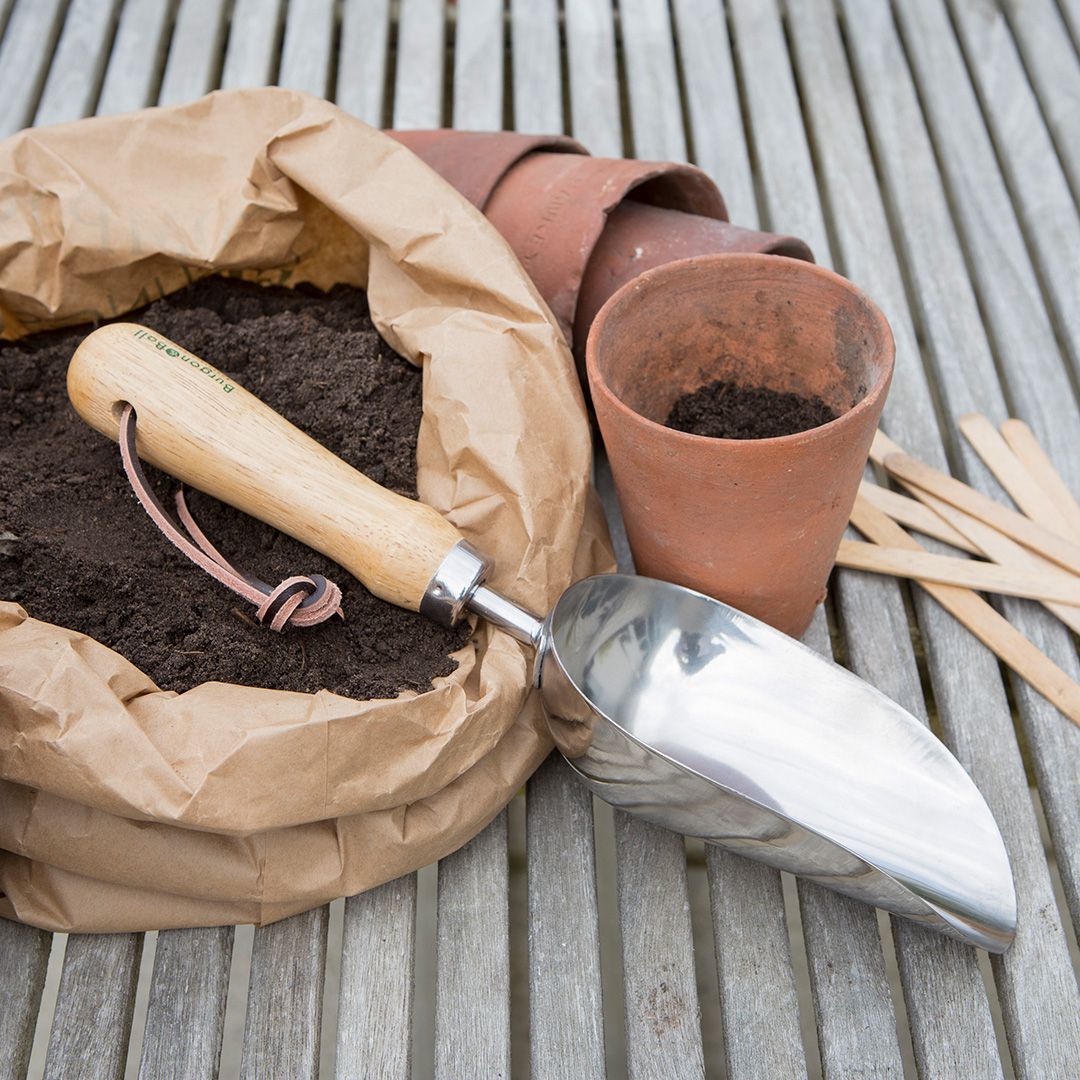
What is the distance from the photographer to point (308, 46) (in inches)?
55.0

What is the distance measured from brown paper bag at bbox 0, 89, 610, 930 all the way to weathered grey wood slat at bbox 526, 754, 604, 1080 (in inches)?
2.0

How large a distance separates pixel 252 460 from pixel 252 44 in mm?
807

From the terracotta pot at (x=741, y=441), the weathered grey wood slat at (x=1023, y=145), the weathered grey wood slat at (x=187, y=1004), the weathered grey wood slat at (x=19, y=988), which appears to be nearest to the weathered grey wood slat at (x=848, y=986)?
the terracotta pot at (x=741, y=441)

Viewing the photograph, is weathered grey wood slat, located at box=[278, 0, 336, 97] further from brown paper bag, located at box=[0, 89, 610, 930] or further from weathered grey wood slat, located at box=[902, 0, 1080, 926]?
weathered grey wood slat, located at box=[902, 0, 1080, 926]

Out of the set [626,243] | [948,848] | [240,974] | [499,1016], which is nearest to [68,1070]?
[499,1016]

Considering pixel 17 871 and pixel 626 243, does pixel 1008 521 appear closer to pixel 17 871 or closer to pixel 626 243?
pixel 626 243

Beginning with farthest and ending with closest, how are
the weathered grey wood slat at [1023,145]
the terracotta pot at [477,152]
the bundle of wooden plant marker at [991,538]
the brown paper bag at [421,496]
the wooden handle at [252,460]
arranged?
the weathered grey wood slat at [1023,145]
the terracotta pot at [477,152]
the bundle of wooden plant marker at [991,538]
the wooden handle at [252,460]
the brown paper bag at [421,496]

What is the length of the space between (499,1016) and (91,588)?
386 mm

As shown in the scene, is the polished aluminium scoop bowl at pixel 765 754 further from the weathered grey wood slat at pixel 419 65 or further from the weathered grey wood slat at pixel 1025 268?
the weathered grey wood slat at pixel 419 65

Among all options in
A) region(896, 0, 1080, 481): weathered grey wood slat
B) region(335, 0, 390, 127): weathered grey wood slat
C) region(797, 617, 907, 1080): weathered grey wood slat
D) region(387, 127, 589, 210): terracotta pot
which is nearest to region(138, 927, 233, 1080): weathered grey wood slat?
region(797, 617, 907, 1080): weathered grey wood slat

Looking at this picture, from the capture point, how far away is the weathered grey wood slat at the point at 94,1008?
2.33 ft

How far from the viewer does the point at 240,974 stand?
108cm

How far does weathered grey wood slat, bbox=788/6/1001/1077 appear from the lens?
0.72 metres

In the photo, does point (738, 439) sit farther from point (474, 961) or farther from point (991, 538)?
point (474, 961)
